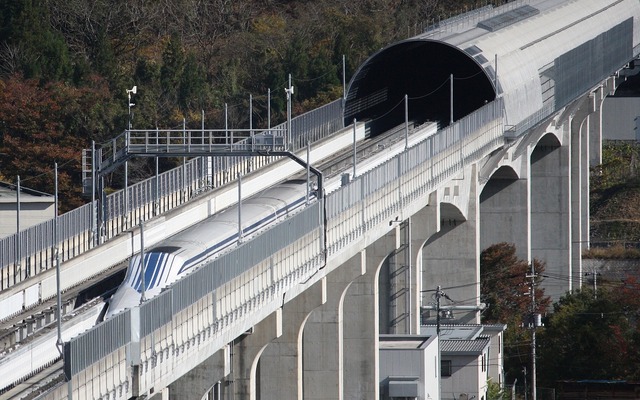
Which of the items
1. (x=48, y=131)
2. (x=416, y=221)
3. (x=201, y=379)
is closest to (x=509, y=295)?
(x=416, y=221)

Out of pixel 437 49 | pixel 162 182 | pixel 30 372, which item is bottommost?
pixel 30 372

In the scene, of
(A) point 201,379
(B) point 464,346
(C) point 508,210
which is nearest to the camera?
(A) point 201,379

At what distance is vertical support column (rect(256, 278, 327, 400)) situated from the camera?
127 feet

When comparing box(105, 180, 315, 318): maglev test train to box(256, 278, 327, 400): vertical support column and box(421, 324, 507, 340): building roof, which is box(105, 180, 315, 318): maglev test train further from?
box(421, 324, 507, 340): building roof

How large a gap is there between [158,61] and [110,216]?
4869cm

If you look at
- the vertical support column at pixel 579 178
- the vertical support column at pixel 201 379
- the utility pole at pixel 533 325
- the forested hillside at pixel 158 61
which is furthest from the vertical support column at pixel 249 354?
the vertical support column at pixel 579 178

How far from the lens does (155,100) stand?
8050cm

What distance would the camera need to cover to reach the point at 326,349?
43031 millimetres

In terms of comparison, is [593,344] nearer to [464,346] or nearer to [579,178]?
[464,346]

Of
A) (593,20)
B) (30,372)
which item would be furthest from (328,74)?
(30,372)

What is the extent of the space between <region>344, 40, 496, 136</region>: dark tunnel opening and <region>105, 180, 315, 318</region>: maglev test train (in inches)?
909

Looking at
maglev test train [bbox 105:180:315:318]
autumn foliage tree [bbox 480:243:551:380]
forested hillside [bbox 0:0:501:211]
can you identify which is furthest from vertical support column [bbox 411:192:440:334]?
forested hillside [bbox 0:0:501:211]

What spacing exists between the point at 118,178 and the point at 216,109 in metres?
10.7

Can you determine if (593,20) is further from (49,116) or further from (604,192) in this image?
(49,116)
